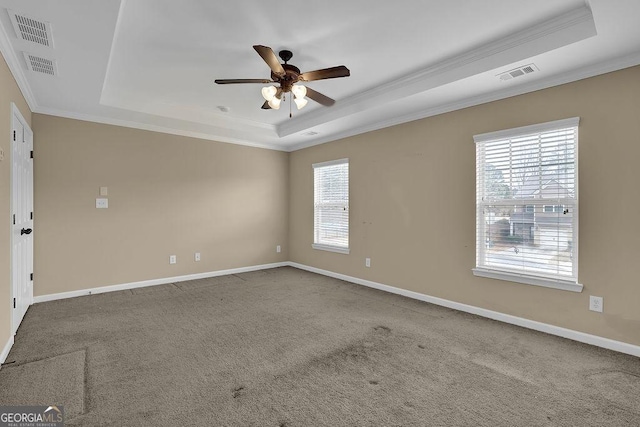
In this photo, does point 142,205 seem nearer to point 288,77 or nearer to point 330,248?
A: point 330,248

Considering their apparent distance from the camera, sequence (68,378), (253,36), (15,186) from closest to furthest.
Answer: (68,378)
(253,36)
(15,186)

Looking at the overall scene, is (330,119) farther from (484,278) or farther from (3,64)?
(3,64)

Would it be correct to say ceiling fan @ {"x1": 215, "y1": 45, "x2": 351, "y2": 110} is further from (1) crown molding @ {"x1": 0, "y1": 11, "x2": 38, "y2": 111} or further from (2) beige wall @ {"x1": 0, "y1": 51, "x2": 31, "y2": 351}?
(2) beige wall @ {"x1": 0, "y1": 51, "x2": 31, "y2": 351}

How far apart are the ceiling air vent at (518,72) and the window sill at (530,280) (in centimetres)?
194

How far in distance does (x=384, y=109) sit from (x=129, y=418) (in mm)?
3819

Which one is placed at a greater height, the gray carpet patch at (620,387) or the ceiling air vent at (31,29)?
the ceiling air vent at (31,29)

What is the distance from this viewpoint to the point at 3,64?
2502mm

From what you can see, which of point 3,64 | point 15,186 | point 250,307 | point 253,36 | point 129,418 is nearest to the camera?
point 129,418

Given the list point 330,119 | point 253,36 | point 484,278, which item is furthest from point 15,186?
point 484,278

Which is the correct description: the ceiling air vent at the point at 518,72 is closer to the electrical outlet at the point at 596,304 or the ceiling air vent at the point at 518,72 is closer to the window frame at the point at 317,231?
the electrical outlet at the point at 596,304

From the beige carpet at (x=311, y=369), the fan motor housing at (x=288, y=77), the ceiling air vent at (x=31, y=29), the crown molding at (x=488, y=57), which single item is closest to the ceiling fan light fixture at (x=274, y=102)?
the fan motor housing at (x=288, y=77)

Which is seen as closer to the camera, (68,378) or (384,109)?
(68,378)

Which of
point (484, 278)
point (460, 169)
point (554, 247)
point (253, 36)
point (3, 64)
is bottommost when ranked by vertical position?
point (484, 278)

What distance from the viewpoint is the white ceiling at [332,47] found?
2.27 metres
